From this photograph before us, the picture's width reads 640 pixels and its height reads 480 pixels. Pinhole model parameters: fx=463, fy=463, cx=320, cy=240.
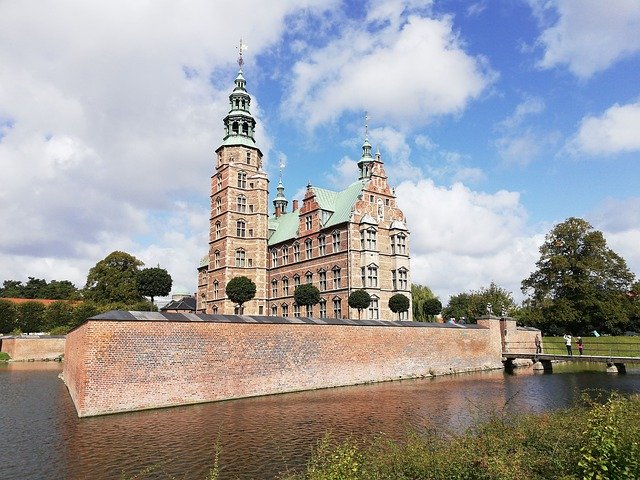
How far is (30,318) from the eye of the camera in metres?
65.1

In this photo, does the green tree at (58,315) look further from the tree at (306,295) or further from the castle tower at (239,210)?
the tree at (306,295)

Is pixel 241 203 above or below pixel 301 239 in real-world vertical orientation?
above

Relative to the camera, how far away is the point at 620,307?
4638cm

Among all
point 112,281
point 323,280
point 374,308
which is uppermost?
point 112,281

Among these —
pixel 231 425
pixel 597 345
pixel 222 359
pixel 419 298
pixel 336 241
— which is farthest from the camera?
pixel 419 298

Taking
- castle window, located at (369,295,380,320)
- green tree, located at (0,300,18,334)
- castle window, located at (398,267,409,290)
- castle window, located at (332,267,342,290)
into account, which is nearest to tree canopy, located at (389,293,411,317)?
castle window, located at (369,295,380,320)

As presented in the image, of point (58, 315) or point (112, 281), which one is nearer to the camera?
point (112, 281)

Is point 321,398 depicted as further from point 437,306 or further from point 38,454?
point 437,306

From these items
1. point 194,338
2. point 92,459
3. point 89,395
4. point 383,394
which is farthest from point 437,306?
point 92,459

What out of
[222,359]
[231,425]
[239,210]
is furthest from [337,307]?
[231,425]

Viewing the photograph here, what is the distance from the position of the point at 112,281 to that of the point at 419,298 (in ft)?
128

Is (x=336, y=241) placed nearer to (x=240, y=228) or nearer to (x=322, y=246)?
(x=322, y=246)

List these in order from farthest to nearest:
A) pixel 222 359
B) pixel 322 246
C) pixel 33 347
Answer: pixel 33 347 < pixel 322 246 < pixel 222 359

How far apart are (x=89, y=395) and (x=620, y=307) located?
159ft
